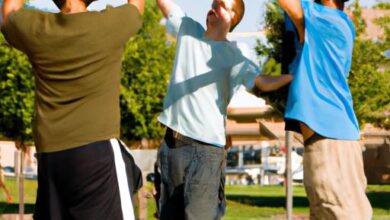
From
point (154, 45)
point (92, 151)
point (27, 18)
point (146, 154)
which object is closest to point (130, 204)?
point (92, 151)

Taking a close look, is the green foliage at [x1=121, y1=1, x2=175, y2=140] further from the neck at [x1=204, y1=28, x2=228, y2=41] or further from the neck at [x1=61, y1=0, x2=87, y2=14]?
the neck at [x1=61, y1=0, x2=87, y2=14]

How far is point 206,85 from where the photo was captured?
235 inches

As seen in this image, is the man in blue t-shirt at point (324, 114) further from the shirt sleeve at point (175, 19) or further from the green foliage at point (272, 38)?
the green foliage at point (272, 38)

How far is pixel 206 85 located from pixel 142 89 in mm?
15048

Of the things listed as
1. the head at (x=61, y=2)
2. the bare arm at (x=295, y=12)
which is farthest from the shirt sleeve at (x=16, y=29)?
the bare arm at (x=295, y=12)

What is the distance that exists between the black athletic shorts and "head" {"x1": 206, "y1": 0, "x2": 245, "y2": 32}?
1629 millimetres

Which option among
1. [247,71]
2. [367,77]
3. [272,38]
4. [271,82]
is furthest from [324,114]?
[367,77]

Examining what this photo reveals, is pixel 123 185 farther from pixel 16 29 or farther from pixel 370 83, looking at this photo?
pixel 370 83

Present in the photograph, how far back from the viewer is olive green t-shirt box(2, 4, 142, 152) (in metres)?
4.55

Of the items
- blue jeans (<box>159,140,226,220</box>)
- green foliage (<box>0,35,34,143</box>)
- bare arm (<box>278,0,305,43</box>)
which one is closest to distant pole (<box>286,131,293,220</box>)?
blue jeans (<box>159,140,226,220</box>)

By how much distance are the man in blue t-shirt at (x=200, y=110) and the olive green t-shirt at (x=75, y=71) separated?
1.40 meters

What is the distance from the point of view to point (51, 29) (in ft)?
15.0

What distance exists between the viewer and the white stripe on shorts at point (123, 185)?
181 inches

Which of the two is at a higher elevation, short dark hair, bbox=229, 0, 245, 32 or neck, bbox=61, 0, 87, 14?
short dark hair, bbox=229, 0, 245, 32
